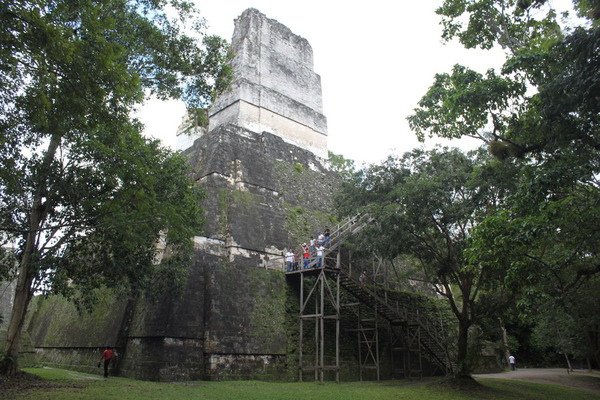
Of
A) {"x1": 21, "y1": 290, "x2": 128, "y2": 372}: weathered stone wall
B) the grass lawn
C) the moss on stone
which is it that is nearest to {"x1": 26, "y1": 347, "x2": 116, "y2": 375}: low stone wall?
{"x1": 21, "y1": 290, "x2": 128, "y2": 372}: weathered stone wall

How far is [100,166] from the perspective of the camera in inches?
362

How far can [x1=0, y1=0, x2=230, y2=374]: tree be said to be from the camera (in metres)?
5.90

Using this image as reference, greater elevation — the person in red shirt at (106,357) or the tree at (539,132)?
the tree at (539,132)

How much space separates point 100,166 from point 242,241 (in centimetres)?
631

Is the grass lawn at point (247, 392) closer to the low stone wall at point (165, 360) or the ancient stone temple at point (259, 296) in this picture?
the low stone wall at point (165, 360)

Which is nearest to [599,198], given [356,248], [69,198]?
[356,248]

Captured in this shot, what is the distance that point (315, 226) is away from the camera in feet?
59.0

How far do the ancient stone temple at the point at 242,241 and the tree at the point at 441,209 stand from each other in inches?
158

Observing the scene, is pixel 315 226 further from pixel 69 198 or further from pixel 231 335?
pixel 69 198

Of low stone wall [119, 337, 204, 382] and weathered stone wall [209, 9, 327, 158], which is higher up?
weathered stone wall [209, 9, 327, 158]

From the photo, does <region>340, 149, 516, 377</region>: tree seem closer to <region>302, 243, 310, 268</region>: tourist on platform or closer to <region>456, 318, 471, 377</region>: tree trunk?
<region>456, 318, 471, 377</region>: tree trunk

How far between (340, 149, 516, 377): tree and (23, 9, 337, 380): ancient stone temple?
403 cm

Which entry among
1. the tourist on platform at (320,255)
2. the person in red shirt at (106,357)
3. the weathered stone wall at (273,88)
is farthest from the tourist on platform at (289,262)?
the weathered stone wall at (273,88)

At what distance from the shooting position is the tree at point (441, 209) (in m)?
11.4
